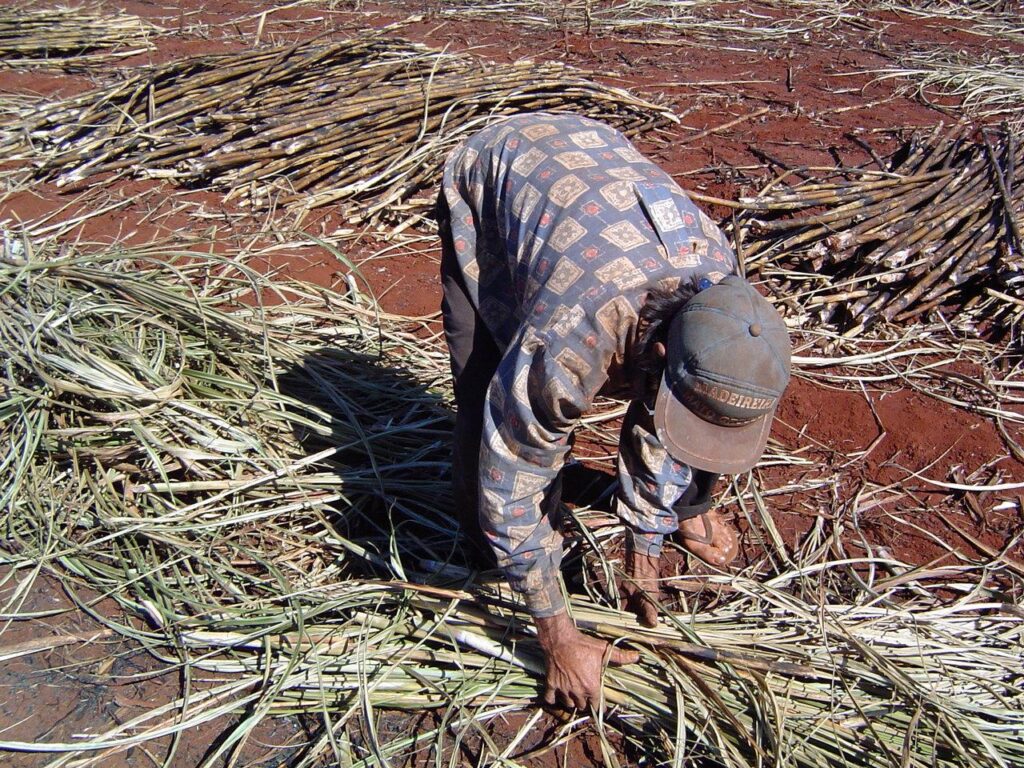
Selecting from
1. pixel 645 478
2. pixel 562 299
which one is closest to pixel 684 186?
pixel 645 478

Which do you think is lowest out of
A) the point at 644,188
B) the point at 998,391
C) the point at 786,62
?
the point at 998,391

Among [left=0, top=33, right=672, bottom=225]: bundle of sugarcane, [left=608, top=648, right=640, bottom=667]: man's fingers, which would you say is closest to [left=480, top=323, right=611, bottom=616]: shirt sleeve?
[left=608, top=648, right=640, bottom=667]: man's fingers

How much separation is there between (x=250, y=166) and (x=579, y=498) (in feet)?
8.97

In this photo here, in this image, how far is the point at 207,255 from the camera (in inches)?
121

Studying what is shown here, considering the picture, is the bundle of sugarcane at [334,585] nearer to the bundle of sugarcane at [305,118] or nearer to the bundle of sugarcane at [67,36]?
the bundle of sugarcane at [305,118]

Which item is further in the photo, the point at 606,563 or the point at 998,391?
the point at 998,391

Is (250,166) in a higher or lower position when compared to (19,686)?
Result: higher

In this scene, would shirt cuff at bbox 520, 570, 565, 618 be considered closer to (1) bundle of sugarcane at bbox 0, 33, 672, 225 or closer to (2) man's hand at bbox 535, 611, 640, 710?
(2) man's hand at bbox 535, 611, 640, 710

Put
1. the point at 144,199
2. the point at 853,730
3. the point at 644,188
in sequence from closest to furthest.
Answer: the point at 644,188, the point at 853,730, the point at 144,199

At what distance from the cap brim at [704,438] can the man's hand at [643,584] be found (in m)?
0.61

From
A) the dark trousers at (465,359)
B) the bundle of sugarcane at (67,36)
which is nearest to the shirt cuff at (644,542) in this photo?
the dark trousers at (465,359)

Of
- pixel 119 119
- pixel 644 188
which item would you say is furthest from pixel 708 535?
pixel 119 119

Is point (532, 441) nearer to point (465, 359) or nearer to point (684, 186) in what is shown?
point (465, 359)

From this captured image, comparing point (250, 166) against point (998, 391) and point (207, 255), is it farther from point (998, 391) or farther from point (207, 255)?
point (998, 391)
